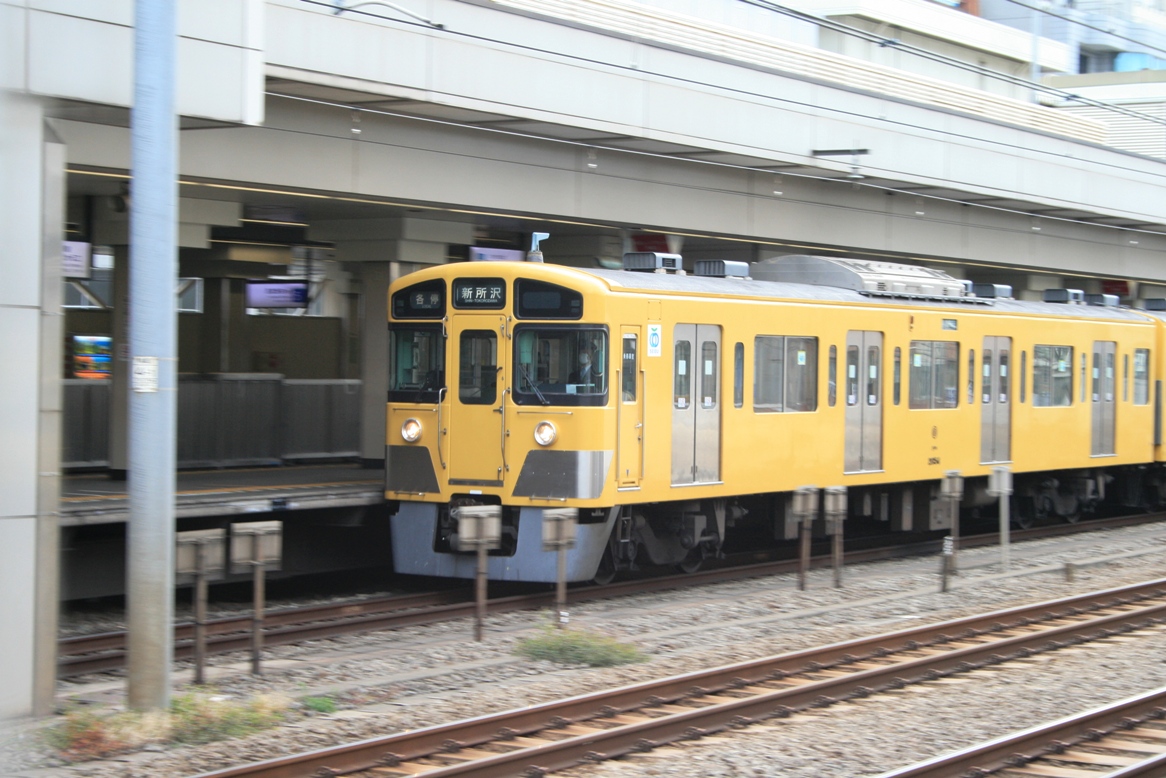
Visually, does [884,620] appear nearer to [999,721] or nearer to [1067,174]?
[999,721]

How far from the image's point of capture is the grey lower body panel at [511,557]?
11898 millimetres

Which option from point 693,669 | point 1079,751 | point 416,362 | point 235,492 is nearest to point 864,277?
point 416,362

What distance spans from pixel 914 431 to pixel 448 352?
6226 millimetres

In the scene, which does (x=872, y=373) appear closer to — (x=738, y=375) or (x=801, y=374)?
(x=801, y=374)

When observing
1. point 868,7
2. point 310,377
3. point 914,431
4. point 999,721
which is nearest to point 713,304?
point 914,431

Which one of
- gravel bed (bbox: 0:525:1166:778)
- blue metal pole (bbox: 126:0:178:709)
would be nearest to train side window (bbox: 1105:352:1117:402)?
gravel bed (bbox: 0:525:1166:778)

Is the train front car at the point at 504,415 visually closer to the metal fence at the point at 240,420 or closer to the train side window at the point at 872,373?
the train side window at the point at 872,373

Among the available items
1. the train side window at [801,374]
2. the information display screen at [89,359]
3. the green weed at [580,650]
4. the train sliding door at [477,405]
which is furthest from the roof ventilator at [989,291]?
the information display screen at [89,359]

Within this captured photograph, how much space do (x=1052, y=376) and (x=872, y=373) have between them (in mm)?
4509

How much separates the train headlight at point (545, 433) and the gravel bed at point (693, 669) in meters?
1.52

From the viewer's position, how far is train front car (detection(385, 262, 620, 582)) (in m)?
11.9

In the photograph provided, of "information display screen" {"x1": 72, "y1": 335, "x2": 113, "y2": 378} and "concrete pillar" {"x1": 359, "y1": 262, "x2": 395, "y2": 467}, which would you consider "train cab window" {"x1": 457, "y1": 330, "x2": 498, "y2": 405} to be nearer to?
"concrete pillar" {"x1": 359, "y1": 262, "x2": 395, "y2": 467}

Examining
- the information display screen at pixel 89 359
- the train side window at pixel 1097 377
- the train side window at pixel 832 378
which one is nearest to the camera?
the train side window at pixel 832 378

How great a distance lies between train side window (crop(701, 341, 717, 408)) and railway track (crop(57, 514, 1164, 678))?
187cm
